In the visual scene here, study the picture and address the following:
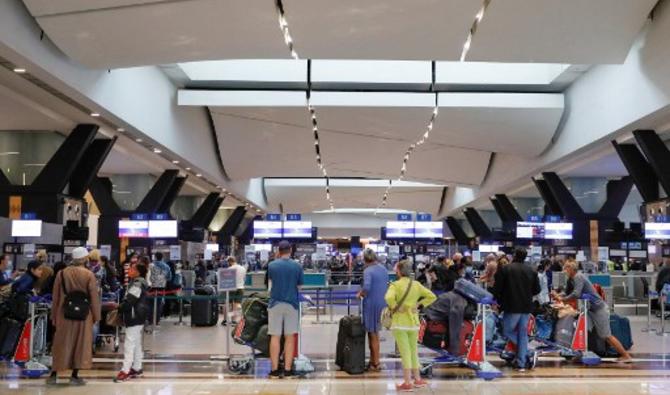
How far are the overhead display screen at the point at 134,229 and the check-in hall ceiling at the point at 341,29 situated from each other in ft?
33.4

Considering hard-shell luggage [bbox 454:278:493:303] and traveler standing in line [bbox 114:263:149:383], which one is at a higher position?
hard-shell luggage [bbox 454:278:493:303]

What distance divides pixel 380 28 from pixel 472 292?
16.4 ft

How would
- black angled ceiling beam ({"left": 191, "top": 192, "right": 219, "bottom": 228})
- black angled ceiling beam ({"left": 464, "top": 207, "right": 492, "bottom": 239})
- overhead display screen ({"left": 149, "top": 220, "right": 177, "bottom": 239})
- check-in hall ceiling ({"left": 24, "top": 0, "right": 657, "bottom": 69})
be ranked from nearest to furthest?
check-in hall ceiling ({"left": 24, "top": 0, "right": 657, "bottom": 69}) → overhead display screen ({"left": 149, "top": 220, "right": 177, "bottom": 239}) → black angled ceiling beam ({"left": 191, "top": 192, "right": 219, "bottom": 228}) → black angled ceiling beam ({"left": 464, "top": 207, "right": 492, "bottom": 239})

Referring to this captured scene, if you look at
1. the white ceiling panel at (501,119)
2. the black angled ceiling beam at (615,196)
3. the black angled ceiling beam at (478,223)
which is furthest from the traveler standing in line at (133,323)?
the black angled ceiling beam at (478,223)

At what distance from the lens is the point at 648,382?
361 inches

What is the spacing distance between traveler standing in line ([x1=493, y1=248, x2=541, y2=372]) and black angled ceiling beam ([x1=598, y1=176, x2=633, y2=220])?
713 inches

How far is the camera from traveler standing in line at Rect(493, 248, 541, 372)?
9.90m

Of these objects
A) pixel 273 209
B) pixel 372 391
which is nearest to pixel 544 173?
pixel 372 391

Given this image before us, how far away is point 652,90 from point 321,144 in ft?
42.4

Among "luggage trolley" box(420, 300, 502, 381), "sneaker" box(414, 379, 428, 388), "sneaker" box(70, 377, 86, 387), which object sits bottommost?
"sneaker" box(70, 377, 86, 387)

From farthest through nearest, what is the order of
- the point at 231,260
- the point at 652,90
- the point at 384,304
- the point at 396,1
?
the point at 231,260, the point at 652,90, the point at 396,1, the point at 384,304

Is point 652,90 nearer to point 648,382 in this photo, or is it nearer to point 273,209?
point 648,382

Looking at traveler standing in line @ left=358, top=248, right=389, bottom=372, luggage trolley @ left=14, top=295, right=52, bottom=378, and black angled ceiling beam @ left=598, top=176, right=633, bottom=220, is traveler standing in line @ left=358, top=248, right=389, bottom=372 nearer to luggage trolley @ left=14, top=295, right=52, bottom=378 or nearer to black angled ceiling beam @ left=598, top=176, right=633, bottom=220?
luggage trolley @ left=14, top=295, right=52, bottom=378

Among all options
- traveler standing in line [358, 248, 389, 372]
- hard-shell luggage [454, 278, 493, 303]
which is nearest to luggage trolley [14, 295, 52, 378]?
traveler standing in line [358, 248, 389, 372]
